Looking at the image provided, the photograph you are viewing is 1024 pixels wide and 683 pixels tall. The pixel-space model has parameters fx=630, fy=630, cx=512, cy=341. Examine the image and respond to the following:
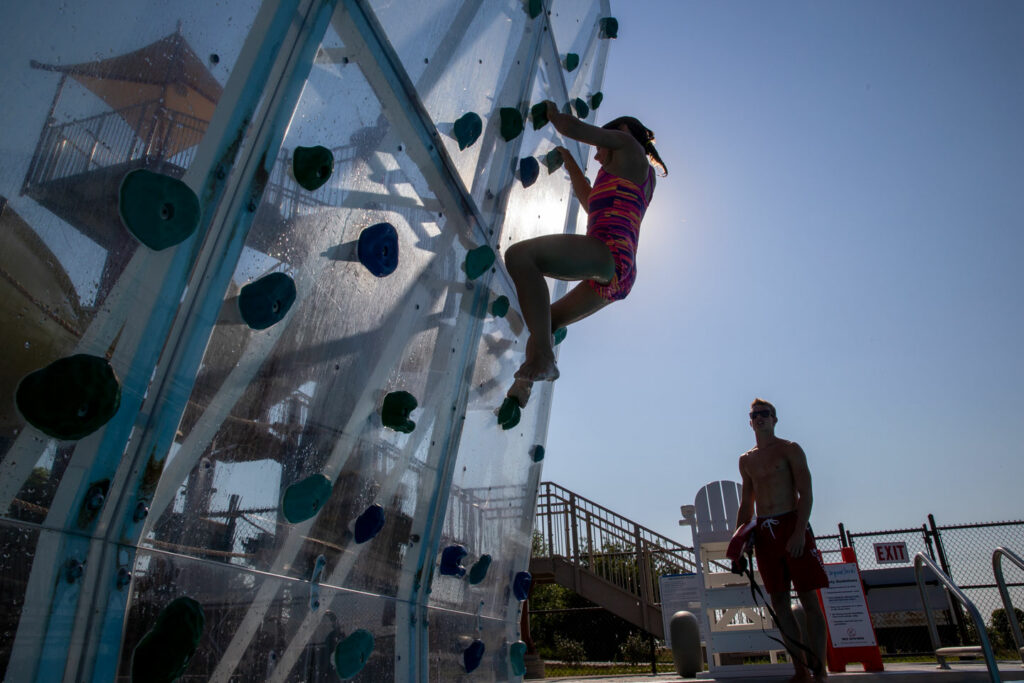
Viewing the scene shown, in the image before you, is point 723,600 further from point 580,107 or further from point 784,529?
point 580,107

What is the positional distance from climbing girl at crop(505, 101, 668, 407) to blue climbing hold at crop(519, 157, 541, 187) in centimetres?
28

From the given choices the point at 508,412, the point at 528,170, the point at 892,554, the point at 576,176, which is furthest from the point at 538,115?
the point at 892,554

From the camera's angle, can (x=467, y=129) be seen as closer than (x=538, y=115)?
Yes

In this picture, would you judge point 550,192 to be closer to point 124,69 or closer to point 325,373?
point 325,373

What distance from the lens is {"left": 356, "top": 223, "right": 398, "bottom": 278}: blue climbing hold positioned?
1566 mm

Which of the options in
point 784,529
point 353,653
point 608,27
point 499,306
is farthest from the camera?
point 608,27

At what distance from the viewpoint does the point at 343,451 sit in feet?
5.33

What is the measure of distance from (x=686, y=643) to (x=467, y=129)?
5.10 meters

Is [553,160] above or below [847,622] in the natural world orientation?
above

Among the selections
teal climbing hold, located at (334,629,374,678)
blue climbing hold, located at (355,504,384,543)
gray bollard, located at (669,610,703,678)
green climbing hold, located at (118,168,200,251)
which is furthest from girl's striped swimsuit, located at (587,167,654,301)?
gray bollard, located at (669,610,703,678)

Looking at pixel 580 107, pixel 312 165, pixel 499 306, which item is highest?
pixel 580 107

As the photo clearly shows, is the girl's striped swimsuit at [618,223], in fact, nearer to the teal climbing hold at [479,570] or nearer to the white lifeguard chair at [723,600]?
the teal climbing hold at [479,570]

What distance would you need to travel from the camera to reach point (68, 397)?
2.97 ft

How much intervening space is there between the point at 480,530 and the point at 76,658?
1.78 metres
